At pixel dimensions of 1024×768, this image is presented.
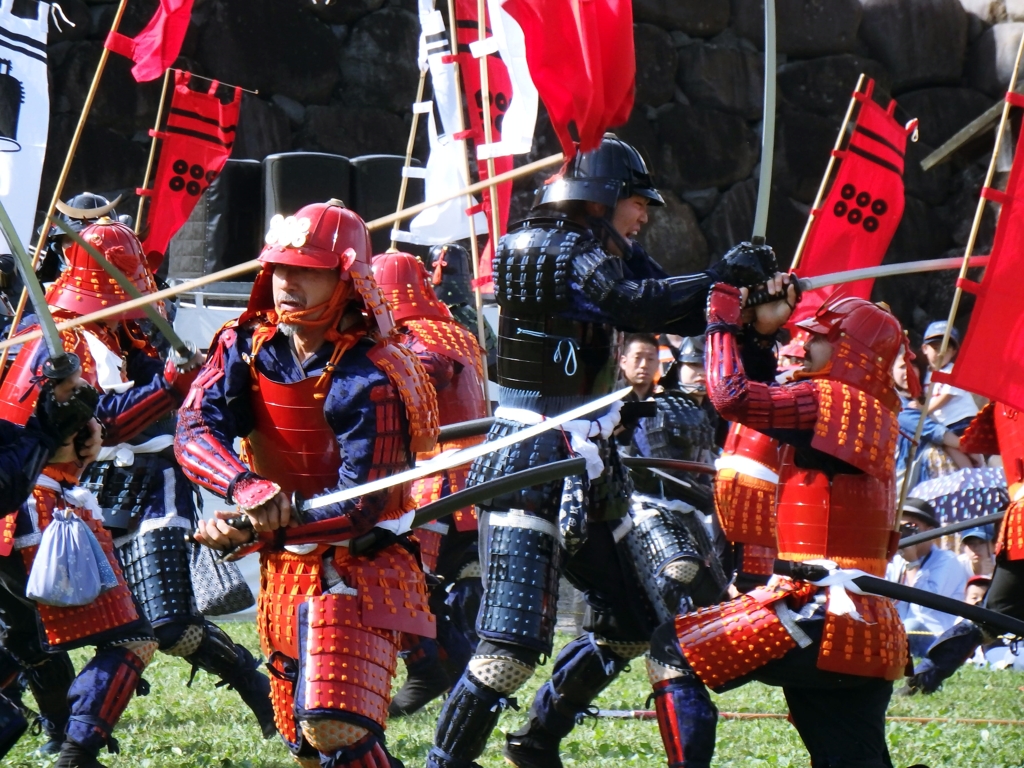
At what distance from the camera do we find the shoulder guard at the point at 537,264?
495cm

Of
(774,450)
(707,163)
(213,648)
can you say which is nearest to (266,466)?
(213,648)

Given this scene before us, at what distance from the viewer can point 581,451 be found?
196 inches

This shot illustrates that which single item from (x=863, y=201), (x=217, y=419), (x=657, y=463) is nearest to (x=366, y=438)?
A: (x=217, y=419)

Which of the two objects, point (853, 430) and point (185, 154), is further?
point (185, 154)

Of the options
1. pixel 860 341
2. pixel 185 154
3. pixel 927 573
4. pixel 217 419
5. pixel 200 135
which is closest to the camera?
pixel 217 419

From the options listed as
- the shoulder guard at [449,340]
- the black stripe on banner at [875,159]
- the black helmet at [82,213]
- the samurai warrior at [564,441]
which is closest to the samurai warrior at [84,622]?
the black helmet at [82,213]

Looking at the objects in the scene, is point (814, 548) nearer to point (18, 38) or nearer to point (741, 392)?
point (741, 392)

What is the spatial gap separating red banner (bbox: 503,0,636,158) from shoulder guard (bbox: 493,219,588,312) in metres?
0.27

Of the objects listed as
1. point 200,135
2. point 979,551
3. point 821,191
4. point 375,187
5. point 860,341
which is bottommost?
point 979,551

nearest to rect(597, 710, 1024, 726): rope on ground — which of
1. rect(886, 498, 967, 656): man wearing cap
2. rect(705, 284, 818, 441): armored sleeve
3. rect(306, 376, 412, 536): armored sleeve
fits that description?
rect(886, 498, 967, 656): man wearing cap

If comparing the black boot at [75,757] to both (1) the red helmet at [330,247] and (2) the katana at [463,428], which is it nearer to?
(2) the katana at [463,428]

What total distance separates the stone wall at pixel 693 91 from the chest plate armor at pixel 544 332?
735 cm

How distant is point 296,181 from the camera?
1057 centimetres

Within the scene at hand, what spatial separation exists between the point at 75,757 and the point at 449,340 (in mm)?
2460
